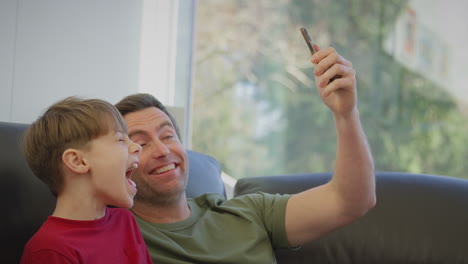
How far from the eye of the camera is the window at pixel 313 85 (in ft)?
11.5

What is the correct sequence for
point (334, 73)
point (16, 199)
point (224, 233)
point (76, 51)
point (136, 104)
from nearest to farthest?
1. point (334, 73)
2. point (16, 199)
3. point (224, 233)
4. point (136, 104)
5. point (76, 51)

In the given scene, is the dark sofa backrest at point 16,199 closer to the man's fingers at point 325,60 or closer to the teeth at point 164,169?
the teeth at point 164,169

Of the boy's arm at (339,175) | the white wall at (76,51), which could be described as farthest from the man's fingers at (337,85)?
the white wall at (76,51)

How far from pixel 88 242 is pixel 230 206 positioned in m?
0.63

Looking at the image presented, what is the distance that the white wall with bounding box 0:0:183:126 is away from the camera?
2.14 metres

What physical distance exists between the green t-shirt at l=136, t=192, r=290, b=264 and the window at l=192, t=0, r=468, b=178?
2133 mm

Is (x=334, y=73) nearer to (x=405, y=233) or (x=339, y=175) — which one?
(x=339, y=175)

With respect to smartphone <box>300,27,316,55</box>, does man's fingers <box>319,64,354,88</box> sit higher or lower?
lower

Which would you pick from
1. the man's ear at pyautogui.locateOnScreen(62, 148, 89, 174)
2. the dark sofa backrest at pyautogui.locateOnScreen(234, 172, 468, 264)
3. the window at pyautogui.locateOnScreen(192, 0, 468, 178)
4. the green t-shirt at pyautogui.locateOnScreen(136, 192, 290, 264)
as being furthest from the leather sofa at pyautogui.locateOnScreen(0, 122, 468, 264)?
the window at pyautogui.locateOnScreen(192, 0, 468, 178)

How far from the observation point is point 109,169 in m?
1.18

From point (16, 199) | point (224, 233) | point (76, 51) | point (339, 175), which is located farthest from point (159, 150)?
point (76, 51)

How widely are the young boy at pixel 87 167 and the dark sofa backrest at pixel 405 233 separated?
0.78m

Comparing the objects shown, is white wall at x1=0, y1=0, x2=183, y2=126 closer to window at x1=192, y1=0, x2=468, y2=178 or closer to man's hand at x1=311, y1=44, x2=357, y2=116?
window at x1=192, y1=0, x2=468, y2=178

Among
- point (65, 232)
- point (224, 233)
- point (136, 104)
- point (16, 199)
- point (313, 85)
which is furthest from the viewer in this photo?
point (313, 85)
